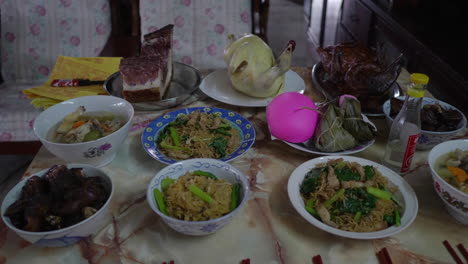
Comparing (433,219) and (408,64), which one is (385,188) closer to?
(433,219)

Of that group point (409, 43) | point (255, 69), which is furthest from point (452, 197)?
point (409, 43)

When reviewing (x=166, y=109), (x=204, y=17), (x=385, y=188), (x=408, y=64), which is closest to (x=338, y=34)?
(x=408, y=64)

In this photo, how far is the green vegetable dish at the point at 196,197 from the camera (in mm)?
821

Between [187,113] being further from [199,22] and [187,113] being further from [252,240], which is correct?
[199,22]

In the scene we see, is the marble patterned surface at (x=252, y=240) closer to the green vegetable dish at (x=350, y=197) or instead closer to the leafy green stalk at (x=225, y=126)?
the green vegetable dish at (x=350, y=197)

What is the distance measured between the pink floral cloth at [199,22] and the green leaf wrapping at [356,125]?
4.79 feet

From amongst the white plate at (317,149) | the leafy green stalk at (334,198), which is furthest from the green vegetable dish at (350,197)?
the white plate at (317,149)

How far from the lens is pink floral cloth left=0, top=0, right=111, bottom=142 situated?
2.43 metres

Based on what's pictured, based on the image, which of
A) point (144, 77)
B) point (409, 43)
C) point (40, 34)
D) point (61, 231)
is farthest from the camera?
point (40, 34)

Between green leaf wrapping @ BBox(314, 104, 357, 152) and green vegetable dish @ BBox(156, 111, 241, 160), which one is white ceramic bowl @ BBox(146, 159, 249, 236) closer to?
Answer: green vegetable dish @ BBox(156, 111, 241, 160)

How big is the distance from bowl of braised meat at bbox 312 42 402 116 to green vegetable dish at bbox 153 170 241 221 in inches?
26.4

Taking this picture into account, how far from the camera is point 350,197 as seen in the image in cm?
89

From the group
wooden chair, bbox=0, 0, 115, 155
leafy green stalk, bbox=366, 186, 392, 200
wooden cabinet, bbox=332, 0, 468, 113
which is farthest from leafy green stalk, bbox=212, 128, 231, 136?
wooden chair, bbox=0, 0, 115, 155

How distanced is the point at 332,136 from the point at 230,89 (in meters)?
0.56
